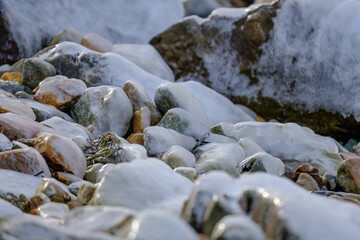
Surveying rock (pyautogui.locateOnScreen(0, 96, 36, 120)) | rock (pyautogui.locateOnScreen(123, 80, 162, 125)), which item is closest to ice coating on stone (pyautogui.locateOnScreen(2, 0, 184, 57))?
rock (pyautogui.locateOnScreen(123, 80, 162, 125))

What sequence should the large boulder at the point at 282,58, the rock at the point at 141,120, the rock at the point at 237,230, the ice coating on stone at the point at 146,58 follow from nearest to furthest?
the rock at the point at 237,230 → the rock at the point at 141,120 → the large boulder at the point at 282,58 → the ice coating on stone at the point at 146,58

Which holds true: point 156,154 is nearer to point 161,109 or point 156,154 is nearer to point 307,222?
point 161,109

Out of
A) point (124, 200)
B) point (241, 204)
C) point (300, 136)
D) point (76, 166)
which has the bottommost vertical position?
point (300, 136)

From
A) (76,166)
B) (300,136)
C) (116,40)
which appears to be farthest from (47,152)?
(116,40)

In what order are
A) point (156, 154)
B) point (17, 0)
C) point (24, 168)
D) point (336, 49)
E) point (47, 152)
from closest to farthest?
point (24, 168)
point (47, 152)
point (156, 154)
point (336, 49)
point (17, 0)

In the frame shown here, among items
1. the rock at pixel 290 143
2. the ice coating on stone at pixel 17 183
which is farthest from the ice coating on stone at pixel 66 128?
the rock at pixel 290 143

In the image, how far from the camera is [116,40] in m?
6.22

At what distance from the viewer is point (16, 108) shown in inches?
132

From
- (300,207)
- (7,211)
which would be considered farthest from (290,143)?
(300,207)

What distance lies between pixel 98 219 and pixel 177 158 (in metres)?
1.67

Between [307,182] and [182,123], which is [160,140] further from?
[307,182]

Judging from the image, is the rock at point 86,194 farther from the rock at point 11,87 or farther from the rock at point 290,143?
the rock at point 11,87

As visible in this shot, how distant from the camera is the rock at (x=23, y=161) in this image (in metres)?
2.44

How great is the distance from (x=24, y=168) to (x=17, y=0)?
358 cm
